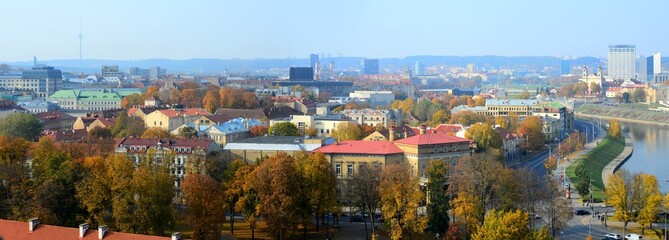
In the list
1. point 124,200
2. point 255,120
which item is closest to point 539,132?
point 255,120

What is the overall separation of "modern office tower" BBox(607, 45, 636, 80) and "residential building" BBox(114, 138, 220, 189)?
449ft

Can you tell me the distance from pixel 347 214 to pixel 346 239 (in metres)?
3.20

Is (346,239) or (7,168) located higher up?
(7,168)

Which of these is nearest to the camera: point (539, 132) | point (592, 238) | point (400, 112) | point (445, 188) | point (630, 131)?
point (592, 238)

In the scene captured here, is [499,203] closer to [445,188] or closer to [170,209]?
[445,188]

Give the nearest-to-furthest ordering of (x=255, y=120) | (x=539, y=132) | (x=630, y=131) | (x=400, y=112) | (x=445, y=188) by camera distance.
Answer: (x=445, y=188) < (x=255, y=120) < (x=539, y=132) < (x=400, y=112) < (x=630, y=131)

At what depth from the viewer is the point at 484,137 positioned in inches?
1395

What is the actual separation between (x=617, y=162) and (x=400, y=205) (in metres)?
21.7

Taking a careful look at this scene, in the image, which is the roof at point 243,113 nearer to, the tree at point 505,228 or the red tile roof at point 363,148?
the red tile roof at point 363,148

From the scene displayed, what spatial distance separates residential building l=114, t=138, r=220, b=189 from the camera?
85.9ft

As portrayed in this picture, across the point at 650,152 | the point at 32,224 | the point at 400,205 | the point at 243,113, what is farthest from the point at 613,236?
the point at 243,113

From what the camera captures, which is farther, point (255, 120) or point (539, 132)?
point (539, 132)

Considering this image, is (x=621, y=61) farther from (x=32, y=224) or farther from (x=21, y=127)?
(x=32, y=224)

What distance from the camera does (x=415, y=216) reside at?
21078 mm
